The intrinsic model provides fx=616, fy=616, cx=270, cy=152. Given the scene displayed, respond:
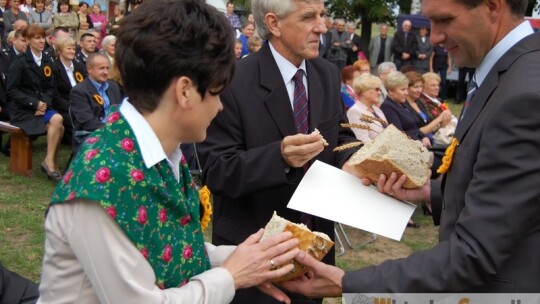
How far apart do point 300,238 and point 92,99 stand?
5.46m

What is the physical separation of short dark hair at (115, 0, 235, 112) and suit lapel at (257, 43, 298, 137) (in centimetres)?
96

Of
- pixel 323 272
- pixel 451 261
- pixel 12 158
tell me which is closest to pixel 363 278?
pixel 323 272

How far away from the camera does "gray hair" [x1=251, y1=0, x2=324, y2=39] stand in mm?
2760

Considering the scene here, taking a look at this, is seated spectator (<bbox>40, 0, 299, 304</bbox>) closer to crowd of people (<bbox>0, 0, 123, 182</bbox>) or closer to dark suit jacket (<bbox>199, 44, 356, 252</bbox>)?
dark suit jacket (<bbox>199, 44, 356, 252</bbox>)

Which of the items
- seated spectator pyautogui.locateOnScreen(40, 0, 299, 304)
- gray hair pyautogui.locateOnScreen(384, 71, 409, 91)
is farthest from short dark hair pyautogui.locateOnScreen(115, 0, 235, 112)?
gray hair pyautogui.locateOnScreen(384, 71, 409, 91)

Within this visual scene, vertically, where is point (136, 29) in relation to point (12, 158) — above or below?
above

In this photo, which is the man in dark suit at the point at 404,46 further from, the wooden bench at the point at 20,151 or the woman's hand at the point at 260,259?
the woman's hand at the point at 260,259

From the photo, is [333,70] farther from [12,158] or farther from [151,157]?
[12,158]

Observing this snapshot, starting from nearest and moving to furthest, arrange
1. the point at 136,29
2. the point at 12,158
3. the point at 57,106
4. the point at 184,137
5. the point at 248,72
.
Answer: the point at 136,29 → the point at 184,137 → the point at 248,72 → the point at 12,158 → the point at 57,106

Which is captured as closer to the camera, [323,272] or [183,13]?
[183,13]

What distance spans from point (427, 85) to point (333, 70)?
5.77 m

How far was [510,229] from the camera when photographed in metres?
1.74

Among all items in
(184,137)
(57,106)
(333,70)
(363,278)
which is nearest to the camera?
(184,137)

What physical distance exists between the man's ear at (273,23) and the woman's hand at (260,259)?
44.2 inches
